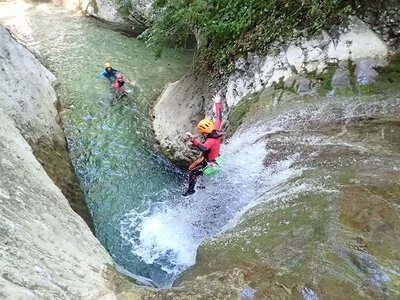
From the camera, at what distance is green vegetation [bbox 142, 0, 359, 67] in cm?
637

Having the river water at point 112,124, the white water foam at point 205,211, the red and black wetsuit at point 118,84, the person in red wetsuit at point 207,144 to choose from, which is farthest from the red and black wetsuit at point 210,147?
the red and black wetsuit at point 118,84

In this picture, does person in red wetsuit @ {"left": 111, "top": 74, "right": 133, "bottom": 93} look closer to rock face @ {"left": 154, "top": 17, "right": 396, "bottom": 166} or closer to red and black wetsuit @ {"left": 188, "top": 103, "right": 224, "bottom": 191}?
rock face @ {"left": 154, "top": 17, "right": 396, "bottom": 166}

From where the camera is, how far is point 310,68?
6469 millimetres

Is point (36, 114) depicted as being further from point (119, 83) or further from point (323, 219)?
point (323, 219)

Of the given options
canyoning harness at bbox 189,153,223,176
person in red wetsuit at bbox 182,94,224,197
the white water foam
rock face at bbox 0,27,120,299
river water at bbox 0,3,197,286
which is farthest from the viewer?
river water at bbox 0,3,197,286

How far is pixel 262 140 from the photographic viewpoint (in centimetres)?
621

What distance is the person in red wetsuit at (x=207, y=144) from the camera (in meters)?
6.20

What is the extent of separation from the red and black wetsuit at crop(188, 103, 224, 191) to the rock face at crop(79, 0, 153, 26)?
42.0ft

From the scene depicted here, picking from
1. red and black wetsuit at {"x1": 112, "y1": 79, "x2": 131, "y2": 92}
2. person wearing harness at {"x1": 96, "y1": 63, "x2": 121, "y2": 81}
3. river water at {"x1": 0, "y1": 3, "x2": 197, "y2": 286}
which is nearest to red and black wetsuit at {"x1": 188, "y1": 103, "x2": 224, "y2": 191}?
river water at {"x1": 0, "y1": 3, "x2": 197, "y2": 286}

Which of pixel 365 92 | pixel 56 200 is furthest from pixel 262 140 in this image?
pixel 56 200

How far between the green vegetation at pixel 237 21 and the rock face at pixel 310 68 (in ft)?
1.07

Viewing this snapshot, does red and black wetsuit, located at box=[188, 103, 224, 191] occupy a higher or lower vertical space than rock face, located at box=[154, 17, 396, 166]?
lower

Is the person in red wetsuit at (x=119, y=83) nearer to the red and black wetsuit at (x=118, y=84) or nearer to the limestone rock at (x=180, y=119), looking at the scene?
the red and black wetsuit at (x=118, y=84)

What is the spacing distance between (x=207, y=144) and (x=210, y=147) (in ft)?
0.34
